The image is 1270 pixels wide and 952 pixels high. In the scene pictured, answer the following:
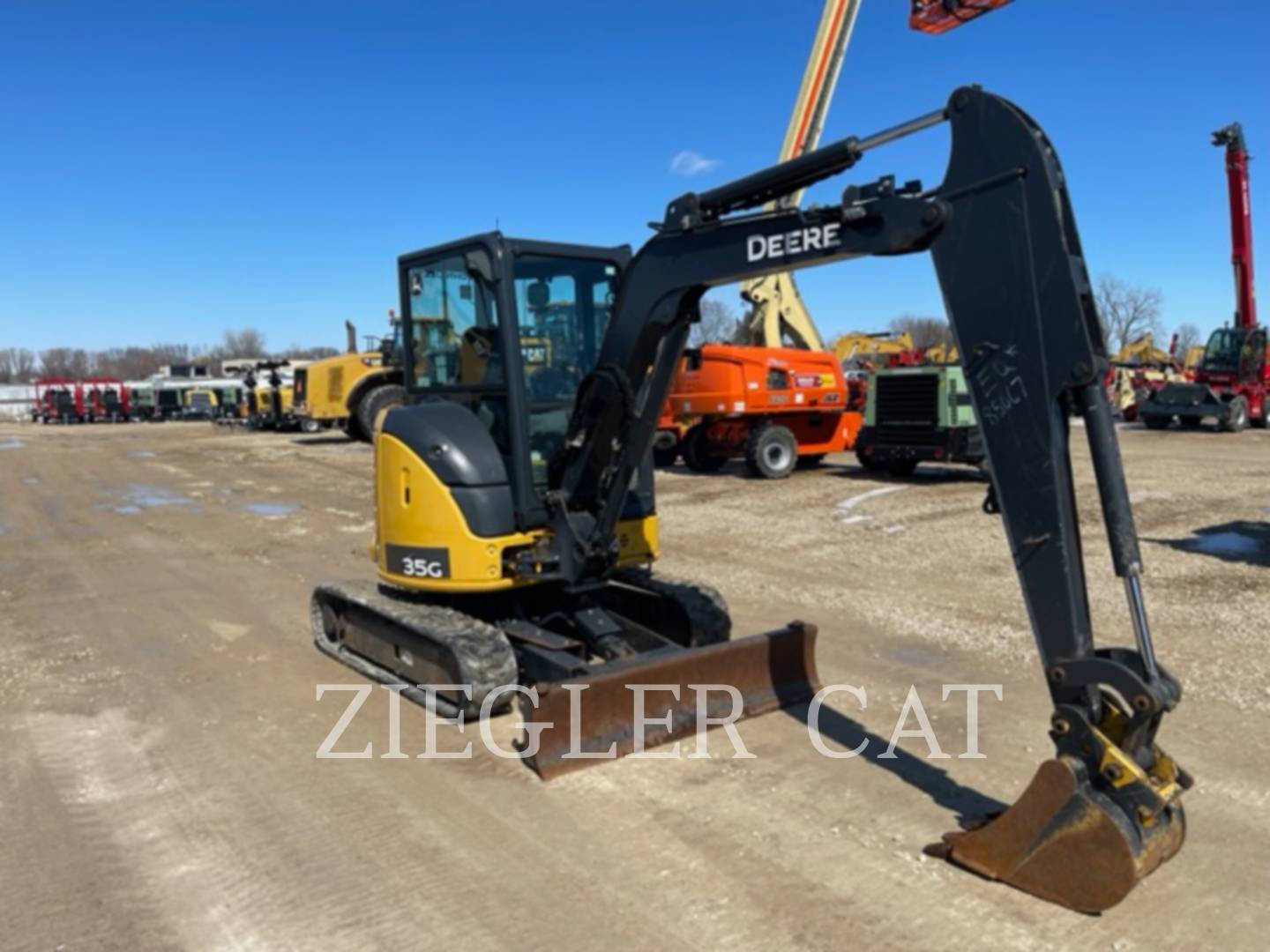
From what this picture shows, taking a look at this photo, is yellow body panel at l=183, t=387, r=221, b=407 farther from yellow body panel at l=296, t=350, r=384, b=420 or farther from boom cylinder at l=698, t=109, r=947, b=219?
boom cylinder at l=698, t=109, r=947, b=219

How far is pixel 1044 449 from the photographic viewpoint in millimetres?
3525

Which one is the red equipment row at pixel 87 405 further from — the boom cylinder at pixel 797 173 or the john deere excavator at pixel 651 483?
the boom cylinder at pixel 797 173

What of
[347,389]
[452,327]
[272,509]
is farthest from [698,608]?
[347,389]

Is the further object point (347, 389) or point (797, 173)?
point (347, 389)

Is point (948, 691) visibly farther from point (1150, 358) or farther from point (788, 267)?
point (1150, 358)

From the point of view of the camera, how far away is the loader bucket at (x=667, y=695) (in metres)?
4.66

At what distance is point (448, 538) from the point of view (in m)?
5.54

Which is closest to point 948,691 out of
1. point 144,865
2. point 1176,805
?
point 1176,805

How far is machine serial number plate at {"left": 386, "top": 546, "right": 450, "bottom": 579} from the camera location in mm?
5590

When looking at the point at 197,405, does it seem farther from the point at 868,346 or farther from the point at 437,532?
the point at 437,532

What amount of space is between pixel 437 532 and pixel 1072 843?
355cm

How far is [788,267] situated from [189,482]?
55.7 feet

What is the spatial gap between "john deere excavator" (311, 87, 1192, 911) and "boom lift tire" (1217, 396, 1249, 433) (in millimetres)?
24636

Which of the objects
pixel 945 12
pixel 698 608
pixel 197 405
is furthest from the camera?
pixel 197 405
